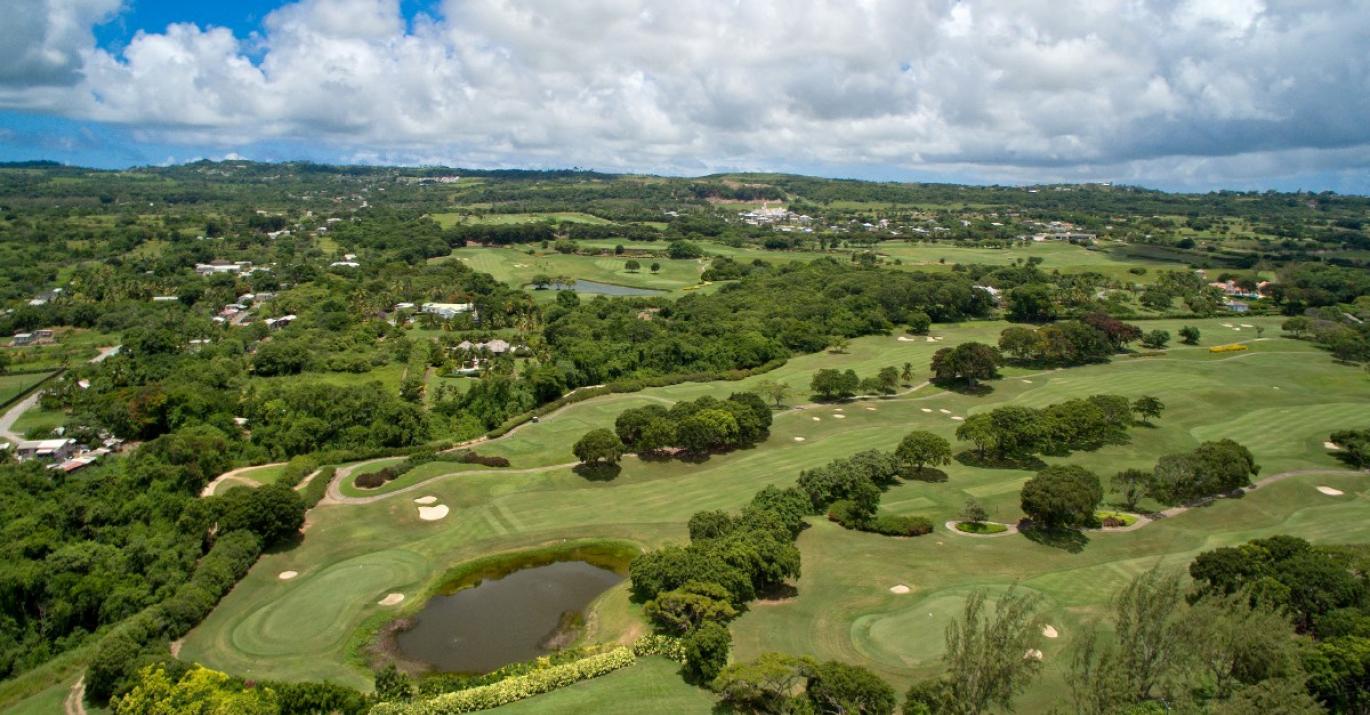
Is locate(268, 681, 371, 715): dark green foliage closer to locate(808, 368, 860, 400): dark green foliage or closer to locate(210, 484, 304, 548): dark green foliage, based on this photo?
locate(210, 484, 304, 548): dark green foliage

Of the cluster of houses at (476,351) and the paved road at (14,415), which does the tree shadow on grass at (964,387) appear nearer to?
the cluster of houses at (476,351)

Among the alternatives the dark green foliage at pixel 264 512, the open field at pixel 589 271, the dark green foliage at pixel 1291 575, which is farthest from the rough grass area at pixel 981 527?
the open field at pixel 589 271

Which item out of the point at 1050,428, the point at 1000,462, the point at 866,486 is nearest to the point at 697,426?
the point at 866,486

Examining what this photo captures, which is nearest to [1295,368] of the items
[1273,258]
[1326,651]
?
[1326,651]

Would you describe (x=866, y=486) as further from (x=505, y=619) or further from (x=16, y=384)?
(x=16, y=384)

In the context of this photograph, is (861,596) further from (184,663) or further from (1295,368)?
(1295,368)
